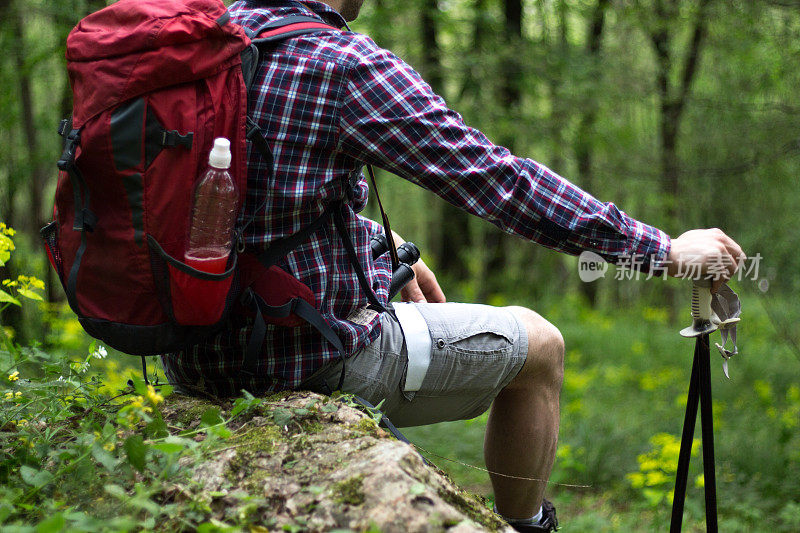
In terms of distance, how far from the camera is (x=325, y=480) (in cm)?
147

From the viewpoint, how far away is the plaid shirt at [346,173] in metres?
1.78

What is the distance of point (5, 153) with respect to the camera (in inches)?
198

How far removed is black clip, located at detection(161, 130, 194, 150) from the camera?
1.59 m

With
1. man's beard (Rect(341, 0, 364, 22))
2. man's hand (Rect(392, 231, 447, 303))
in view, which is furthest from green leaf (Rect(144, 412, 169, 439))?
man's beard (Rect(341, 0, 364, 22))

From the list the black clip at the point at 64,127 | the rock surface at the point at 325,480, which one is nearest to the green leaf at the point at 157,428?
the rock surface at the point at 325,480

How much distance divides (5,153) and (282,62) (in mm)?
4091

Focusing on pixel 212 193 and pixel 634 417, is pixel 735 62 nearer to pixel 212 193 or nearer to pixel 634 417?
pixel 634 417

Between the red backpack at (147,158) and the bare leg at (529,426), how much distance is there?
96 cm

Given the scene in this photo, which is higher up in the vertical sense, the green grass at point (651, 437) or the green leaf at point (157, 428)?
the green leaf at point (157, 428)

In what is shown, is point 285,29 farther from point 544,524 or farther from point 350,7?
point 544,524

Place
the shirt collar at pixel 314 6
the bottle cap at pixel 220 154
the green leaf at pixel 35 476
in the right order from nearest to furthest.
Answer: the green leaf at pixel 35 476, the bottle cap at pixel 220 154, the shirt collar at pixel 314 6

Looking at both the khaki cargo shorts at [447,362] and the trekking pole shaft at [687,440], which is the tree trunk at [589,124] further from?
the khaki cargo shorts at [447,362]

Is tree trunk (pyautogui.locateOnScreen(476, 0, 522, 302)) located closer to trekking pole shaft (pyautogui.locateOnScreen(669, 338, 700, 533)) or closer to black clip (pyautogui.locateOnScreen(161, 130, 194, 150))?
trekking pole shaft (pyautogui.locateOnScreen(669, 338, 700, 533))

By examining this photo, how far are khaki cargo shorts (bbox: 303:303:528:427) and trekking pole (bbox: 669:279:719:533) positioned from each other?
0.52 meters
